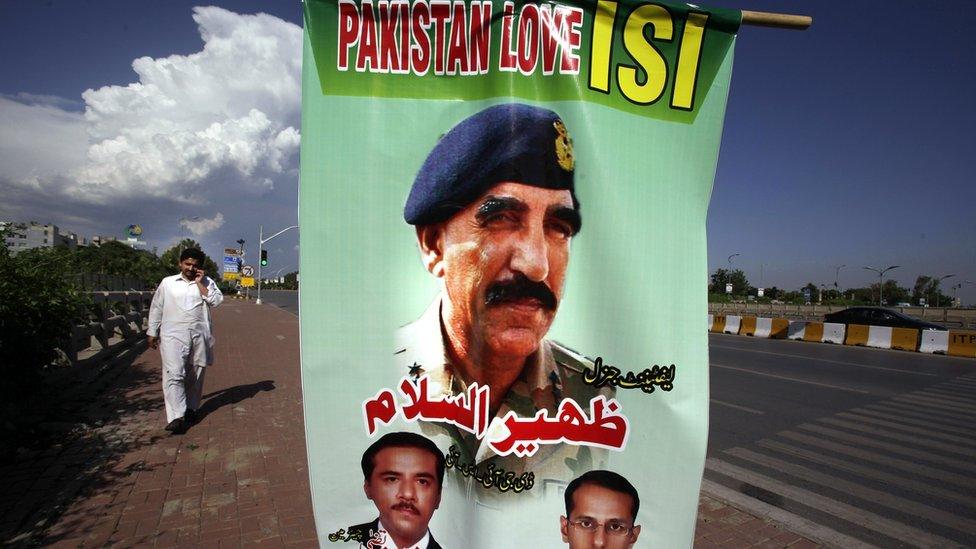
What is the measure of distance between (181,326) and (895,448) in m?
8.20

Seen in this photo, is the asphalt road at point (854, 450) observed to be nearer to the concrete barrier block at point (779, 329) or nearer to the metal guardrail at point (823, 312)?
the concrete barrier block at point (779, 329)

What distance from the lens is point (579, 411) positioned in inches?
61.4

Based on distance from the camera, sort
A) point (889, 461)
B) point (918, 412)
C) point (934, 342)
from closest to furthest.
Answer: point (889, 461), point (918, 412), point (934, 342)

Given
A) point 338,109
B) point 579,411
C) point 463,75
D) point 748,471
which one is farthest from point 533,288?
point 748,471

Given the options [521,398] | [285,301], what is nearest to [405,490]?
[521,398]

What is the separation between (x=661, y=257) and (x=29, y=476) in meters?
5.41

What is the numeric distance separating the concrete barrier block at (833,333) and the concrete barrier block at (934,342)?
2219mm

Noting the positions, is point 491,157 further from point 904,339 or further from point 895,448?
point 904,339

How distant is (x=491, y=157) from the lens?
152cm

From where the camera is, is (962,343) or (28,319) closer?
(28,319)

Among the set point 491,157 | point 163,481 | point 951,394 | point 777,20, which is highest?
point 777,20

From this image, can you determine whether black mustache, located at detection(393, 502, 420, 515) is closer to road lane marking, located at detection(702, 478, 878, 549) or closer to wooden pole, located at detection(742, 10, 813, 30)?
wooden pole, located at detection(742, 10, 813, 30)

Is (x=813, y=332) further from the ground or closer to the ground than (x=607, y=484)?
closer to the ground

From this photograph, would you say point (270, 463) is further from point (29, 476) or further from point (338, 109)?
point (338, 109)
